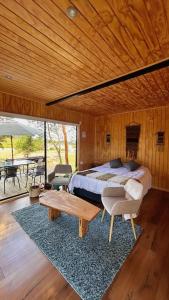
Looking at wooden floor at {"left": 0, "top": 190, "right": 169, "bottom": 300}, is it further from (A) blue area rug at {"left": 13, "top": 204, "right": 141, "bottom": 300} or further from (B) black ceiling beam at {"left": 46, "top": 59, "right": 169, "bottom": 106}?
(B) black ceiling beam at {"left": 46, "top": 59, "right": 169, "bottom": 106}

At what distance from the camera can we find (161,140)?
14.2ft

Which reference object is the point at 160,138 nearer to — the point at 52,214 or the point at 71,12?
the point at 52,214

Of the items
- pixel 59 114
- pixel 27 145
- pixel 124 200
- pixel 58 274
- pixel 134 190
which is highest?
pixel 59 114

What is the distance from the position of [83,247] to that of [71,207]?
0.55 meters

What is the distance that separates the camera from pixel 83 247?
79.0 inches

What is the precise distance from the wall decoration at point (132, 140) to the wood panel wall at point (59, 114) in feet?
4.81

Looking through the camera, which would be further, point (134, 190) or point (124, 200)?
point (134, 190)

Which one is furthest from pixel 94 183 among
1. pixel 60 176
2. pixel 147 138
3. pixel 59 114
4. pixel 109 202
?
pixel 147 138

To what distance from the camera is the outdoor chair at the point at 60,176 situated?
3.67 metres

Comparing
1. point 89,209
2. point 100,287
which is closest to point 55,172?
point 89,209

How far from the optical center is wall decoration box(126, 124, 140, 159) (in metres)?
4.80

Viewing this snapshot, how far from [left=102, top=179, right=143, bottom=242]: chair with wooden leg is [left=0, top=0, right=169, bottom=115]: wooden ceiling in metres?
1.86

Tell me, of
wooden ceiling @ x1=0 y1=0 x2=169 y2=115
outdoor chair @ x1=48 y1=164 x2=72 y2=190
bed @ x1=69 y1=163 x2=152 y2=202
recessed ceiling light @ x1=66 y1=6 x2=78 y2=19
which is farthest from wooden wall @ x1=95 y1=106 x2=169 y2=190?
recessed ceiling light @ x1=66 y1=6 x2=78 y2=19

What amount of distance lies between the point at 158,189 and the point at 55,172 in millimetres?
3158
